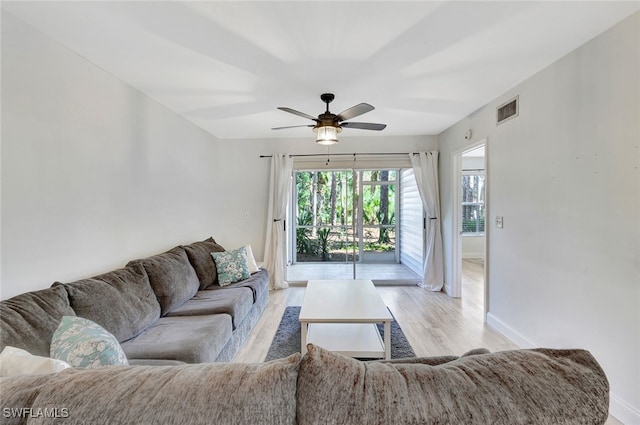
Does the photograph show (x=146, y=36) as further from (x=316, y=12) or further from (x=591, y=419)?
(x=591, y=419)

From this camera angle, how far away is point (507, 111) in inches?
113

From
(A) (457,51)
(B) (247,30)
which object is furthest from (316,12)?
(A) (457,51)

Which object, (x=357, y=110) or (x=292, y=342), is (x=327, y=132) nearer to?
(x=357, y=110)

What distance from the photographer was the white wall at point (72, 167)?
5.45 feet

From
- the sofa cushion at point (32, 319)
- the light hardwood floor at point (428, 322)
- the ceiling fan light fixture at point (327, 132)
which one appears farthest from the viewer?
the ceiling fan light fixture at point (327, 132)

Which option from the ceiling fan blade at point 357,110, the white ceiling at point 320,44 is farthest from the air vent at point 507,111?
the ceiling fan blade at point 357,110

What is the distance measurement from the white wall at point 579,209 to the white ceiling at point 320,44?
268 mm

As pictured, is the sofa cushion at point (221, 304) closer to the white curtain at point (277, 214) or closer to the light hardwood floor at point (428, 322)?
the light hardwood floor at point (428, 322)

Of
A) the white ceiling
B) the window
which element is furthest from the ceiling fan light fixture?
the window

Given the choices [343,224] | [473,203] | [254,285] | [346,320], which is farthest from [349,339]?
[473,203]

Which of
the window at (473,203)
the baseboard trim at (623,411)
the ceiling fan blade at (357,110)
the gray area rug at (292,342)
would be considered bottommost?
the gray area rug at (292,342)

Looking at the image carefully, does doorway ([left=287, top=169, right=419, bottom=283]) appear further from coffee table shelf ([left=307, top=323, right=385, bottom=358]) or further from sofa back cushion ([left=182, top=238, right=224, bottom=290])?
coffee table shelf ([left=307, top=323, right=385, bottom=358])

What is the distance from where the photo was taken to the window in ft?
23.3

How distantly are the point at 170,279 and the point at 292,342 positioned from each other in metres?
1.29
